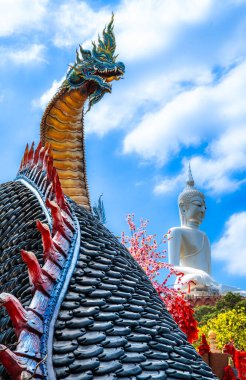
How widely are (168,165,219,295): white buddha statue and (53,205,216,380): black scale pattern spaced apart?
24.8m


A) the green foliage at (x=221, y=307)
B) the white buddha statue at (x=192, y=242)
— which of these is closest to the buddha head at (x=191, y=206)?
the white buddha statue at (x=192, y=242)

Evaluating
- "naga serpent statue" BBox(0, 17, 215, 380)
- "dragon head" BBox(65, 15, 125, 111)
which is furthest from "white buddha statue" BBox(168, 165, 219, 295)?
"naga serpent statue" BBox(0, 17, 215, 380)

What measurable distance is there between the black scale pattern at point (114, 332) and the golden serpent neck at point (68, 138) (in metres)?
3.83

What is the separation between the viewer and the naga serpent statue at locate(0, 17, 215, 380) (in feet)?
6.25

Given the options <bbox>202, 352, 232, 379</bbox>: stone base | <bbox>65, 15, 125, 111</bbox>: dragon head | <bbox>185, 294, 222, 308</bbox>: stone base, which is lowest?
<bbox>202, 352, 232, 379</bbox>: stone base

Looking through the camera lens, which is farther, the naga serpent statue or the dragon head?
the dragon head

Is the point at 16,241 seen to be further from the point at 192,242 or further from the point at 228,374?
the point at 192,242

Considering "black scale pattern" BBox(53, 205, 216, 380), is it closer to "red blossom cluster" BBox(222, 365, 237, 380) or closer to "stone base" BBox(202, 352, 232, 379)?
"red blossom cluster" BBox(222, 365, 237, 380)

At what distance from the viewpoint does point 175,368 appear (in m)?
2.01

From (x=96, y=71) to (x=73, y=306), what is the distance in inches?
216

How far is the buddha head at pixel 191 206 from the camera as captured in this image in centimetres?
2986

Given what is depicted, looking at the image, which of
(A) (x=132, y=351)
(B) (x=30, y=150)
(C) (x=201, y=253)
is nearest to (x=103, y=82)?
(B) (x=30, y=150)

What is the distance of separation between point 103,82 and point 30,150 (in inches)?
150

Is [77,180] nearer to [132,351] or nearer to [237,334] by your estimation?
[132,351]
